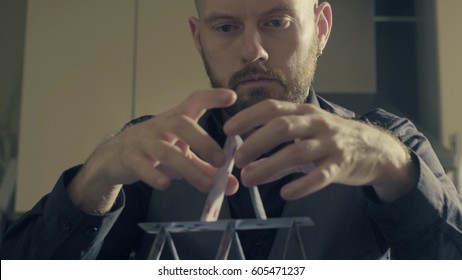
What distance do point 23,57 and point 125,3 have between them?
303 millimetres

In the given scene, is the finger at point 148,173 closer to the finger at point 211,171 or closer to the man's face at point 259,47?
the finger at point 211,171

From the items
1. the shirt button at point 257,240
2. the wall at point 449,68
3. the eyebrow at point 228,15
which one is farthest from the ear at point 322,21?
the wall at point 449,68

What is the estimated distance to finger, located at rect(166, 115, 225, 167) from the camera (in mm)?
577

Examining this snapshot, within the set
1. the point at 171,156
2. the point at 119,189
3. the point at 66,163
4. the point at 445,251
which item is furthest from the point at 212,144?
the point at 66,163

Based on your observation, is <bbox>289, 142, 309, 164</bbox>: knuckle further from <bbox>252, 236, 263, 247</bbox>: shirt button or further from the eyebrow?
the eyebrow

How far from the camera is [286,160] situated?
0.54 m

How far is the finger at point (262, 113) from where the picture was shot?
1.84 feet

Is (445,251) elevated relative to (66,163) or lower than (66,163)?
elevated

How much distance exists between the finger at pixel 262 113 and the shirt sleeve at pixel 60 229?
193mm

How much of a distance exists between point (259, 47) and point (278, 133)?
38 cm
